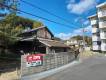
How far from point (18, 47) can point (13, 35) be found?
31.0ft

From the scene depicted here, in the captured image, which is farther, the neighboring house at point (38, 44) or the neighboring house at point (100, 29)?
the neighboring house at point (100, 29)

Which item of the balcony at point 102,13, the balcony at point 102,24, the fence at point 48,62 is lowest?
A: the fence at point 48,62

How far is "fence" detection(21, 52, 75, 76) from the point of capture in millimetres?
16938

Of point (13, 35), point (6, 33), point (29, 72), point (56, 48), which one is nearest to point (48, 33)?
point (56, 48)

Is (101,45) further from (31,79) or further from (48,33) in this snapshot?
(31,79)

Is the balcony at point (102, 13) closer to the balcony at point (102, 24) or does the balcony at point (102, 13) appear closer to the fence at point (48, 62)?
the balcony at point (102, 24)

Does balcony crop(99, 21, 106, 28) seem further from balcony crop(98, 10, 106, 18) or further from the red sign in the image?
the red sign

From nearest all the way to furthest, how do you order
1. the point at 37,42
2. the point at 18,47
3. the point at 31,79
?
the point at 31,79, the point at 37,42, the point at 18,47

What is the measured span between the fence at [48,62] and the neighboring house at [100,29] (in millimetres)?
19823

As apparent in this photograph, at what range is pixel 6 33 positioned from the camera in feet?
75.7

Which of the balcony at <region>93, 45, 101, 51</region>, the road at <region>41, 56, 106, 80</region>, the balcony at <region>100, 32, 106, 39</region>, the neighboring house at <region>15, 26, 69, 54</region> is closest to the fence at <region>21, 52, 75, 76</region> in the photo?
the road at <region>41, 56, 106, 80</region>

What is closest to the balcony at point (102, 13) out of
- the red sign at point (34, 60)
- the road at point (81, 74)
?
the road at point (81, 74)

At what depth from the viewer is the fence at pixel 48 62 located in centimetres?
1694

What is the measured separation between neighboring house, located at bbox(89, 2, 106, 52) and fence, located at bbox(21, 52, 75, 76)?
65.0ft
